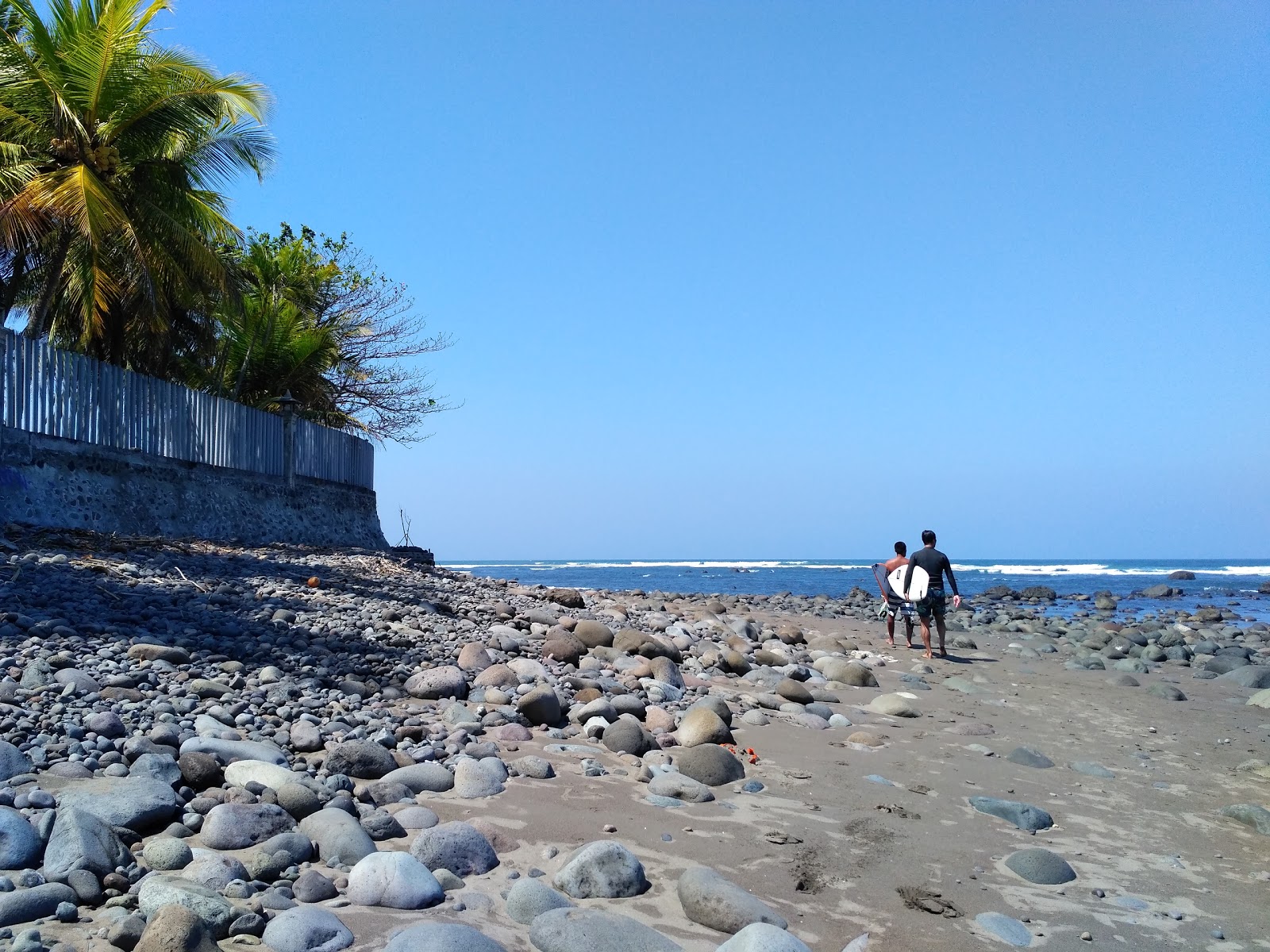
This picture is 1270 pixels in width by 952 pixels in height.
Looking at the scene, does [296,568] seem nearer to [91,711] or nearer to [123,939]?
[91,711]

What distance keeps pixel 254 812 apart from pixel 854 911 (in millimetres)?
2407

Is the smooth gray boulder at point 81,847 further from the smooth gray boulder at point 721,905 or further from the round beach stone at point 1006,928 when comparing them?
the round beach stone at point 1006,928

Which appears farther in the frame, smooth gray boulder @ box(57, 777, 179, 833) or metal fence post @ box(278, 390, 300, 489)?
metal fence post @ box(278, 390, 300, 489)

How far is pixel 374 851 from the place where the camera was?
347 centimetres

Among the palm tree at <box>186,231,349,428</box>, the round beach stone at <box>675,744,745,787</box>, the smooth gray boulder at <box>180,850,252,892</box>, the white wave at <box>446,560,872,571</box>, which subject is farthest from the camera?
the white wave at <box>446,560,872,571</box>

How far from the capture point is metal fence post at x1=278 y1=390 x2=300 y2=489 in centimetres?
1582

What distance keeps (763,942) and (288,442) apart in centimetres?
1489

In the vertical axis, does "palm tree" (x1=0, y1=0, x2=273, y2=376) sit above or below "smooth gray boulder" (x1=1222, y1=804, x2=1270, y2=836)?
above

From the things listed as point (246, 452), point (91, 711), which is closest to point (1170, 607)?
point (246, 452)

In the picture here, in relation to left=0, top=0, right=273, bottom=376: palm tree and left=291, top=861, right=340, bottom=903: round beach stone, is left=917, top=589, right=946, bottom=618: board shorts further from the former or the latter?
left=0, top=0, right=273, bottom=376: palm tree

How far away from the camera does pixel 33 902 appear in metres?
2.67

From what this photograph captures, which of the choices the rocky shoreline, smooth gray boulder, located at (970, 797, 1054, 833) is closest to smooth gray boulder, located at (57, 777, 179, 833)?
the rocky shoreline

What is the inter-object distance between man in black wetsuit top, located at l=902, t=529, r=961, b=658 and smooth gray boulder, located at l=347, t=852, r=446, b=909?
9.14m

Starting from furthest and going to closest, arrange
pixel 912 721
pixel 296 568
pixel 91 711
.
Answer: pixel 296 568 → pixel 912 721 → pixel 91 711
